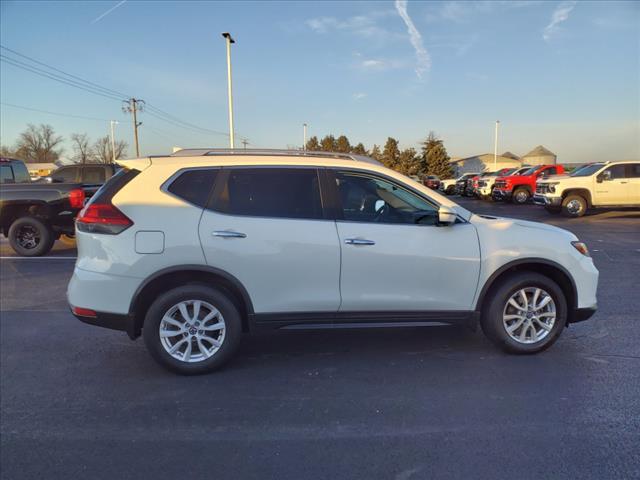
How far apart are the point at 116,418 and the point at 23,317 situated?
318cm

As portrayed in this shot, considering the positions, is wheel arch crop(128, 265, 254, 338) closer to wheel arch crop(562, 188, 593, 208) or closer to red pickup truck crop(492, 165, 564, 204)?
wheel arch crop(562, 188, 593, 208)

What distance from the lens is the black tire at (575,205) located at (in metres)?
16.5

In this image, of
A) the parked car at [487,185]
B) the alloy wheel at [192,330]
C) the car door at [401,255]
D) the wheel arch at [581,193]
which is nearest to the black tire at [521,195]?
the parked car at [487,185]

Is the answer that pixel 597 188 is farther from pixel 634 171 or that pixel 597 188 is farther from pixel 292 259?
pixel 292 259

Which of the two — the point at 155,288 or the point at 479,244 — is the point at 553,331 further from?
the point at 155,288

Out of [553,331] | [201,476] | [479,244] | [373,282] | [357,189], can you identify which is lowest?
[201,476]

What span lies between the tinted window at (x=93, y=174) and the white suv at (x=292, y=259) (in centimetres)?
995

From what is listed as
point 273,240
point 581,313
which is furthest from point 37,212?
point 581,313

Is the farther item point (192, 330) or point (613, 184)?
point (613, 184)

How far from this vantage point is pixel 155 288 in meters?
3.85

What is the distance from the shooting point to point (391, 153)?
69.2 meters

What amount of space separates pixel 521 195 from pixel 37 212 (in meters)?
20.4

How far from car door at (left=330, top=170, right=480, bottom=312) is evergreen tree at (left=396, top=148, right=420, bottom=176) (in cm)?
6167

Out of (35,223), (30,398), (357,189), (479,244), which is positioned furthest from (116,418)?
(35,223)
